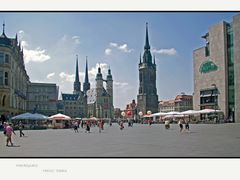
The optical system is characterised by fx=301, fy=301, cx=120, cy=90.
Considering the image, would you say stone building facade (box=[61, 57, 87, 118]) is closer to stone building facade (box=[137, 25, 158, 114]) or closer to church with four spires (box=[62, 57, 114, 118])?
church with four spires (box=[62, 57, 114, 118])

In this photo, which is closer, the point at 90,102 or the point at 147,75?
the point at 147,75

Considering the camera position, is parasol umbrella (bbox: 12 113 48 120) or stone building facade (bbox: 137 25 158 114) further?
parasol umbrella (bbox: 12 113 48 120)

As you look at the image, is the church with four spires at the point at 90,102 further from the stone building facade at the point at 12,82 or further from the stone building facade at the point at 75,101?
the stone building facade at the point at 12,82

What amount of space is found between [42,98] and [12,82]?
1131 mm

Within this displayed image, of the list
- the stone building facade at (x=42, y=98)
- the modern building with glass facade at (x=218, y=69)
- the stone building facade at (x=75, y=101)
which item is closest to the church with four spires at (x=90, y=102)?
the stone building facade at (x=75, y=101)

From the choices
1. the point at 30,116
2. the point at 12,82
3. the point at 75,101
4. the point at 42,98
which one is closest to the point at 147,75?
the point at 42,98

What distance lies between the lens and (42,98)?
34.5 ft

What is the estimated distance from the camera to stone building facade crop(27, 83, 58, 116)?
345 inches

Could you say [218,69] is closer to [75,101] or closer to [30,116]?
[75,101]

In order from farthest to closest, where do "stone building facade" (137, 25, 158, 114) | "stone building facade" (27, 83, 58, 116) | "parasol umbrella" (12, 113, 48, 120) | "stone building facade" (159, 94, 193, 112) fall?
"parasol umbrella" (12, 113, 48, 120) → "stone building facade" (159, 94, 193, 112) → "stone building facade" (27, 83, 58, 116) → "stone building facade" (137, 25, 158, 114)

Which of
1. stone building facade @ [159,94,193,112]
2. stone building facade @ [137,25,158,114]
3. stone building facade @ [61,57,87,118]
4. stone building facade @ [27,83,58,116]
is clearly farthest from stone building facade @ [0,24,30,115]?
stone building facade @ [159,94,193,112]

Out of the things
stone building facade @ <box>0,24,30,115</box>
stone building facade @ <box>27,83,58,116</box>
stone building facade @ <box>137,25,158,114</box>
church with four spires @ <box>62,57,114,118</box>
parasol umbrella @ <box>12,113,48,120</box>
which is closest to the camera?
stone building facade @ <box>137,25,158,114</box>

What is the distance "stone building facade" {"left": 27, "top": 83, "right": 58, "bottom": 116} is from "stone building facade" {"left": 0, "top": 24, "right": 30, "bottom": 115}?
200 mm
